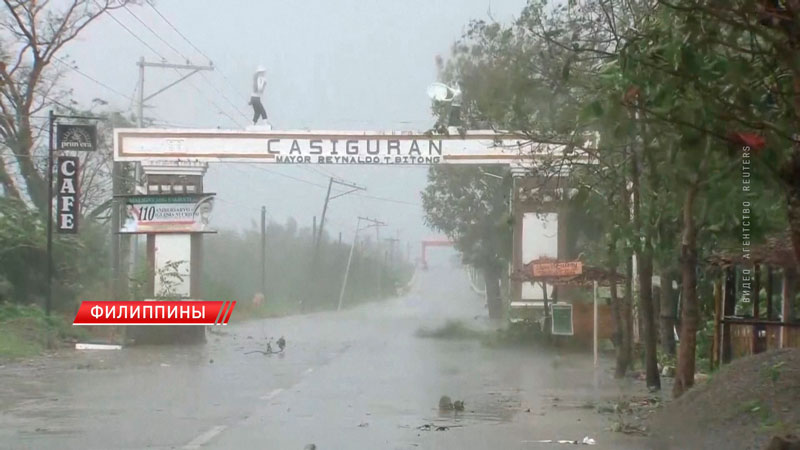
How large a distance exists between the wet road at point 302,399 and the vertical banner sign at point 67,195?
3758 mm

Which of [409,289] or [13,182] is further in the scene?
[409,289]

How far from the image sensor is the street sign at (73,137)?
90.1 feet

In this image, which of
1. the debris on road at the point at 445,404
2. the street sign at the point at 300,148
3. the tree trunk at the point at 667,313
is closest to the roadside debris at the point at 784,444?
the debris on road at the point at 445,404

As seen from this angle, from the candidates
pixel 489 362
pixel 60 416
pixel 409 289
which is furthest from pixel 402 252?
pixel 60 416

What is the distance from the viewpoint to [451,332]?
120 ft

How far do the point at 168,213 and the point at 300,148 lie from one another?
4.23m

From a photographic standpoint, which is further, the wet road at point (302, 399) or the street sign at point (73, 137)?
the street sign at point (73, 137)

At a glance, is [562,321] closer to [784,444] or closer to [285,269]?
[784,444]

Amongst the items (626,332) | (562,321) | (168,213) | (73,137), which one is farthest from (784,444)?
(168,213)

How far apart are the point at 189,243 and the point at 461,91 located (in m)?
15.1

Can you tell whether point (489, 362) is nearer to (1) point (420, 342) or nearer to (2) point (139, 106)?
(1) point (420, 342)

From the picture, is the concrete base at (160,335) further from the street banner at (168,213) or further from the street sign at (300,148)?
the street sign at (300,148)

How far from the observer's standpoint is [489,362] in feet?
80.0

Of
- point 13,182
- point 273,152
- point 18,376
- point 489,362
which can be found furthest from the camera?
point 13,182
